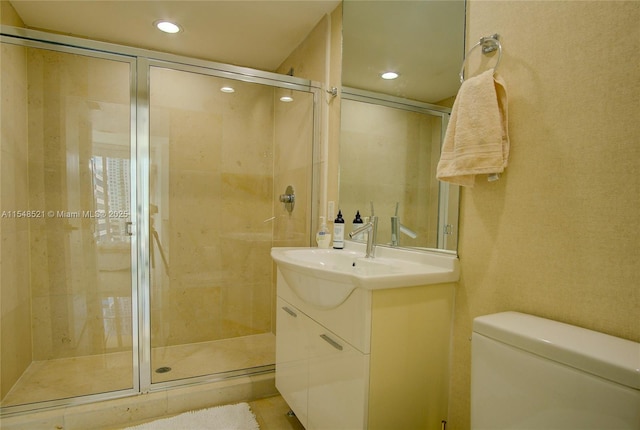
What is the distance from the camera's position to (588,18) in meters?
0.80

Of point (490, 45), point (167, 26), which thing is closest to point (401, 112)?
point (490, 45)

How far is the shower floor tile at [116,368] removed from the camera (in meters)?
1.74

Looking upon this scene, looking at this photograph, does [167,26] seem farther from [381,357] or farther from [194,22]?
[381,357]

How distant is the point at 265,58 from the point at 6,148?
185cm

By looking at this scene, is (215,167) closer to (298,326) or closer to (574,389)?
(298,326)

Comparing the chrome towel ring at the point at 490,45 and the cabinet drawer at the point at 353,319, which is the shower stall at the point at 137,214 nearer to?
the cabinet drawer at the point at 353,319

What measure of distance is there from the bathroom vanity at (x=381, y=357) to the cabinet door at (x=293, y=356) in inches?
2.7

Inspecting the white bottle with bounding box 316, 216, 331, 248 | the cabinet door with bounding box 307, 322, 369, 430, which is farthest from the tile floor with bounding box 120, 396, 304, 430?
the white bottle with bounding box 316, 216, 331, 248

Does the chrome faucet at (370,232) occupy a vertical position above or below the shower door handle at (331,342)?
above

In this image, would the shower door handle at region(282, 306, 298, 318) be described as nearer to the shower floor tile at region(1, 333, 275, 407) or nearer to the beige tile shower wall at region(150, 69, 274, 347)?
the shower floor tile at region(1, 333, 275, 407)

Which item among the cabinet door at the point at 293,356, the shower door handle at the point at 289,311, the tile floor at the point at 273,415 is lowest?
the tile floor at the point at 273,415

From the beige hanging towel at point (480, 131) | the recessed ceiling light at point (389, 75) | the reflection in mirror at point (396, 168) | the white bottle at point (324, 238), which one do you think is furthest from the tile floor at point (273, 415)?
the recessed ceiling light at point (389, 75)

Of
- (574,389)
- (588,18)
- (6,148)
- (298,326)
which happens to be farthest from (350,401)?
(6,148)

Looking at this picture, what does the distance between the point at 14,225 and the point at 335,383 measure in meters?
2.06
